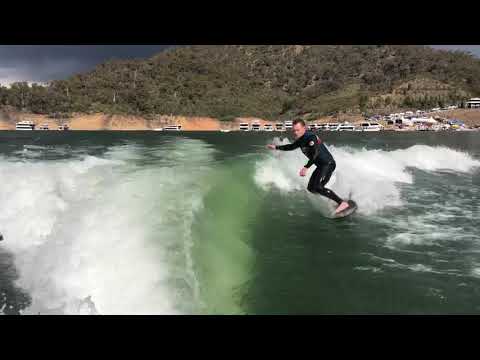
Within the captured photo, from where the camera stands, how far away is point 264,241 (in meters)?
7.70

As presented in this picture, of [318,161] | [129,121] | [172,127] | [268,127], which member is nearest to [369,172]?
[318,161]

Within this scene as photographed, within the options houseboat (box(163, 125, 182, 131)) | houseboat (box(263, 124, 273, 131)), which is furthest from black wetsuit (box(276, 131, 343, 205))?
houseboat (box(163, 125, 182, 131))

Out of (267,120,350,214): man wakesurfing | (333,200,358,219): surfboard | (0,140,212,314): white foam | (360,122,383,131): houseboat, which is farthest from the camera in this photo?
(360,122,383,131): houseboat

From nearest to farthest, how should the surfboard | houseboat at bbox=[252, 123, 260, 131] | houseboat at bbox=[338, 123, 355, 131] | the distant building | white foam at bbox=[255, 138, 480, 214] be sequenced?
the surfboard, white foam at bbox=[255, 138, 480, 214], houseboat at bbox=[338, 123, 355, 131], the distant building, houseboat at bbox=[252, 123, 260, 131]

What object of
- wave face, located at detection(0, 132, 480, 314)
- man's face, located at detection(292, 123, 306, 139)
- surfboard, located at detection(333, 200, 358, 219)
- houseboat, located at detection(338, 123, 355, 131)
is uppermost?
houseboat, located at detection(338, 123, 355, 131)

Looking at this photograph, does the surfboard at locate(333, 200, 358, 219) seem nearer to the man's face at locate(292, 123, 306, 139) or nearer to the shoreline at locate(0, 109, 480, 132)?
the man's face at locate(292, 123, 306, 139)

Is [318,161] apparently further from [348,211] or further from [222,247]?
[222,247]

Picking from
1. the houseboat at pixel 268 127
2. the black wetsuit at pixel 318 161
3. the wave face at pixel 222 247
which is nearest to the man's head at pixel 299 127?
the black wetsuit at pixel 318 161

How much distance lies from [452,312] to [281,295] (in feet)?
8.27

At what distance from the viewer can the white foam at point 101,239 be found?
16.1 ft

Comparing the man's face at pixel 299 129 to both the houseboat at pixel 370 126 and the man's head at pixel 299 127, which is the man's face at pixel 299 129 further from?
the houseboat at pixel 370 126

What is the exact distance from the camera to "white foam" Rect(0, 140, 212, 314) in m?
4.91

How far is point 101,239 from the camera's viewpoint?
6.52 meters
